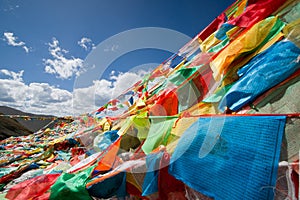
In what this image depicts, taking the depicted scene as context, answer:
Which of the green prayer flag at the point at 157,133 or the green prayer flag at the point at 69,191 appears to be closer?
the green prayer flag at the point at 69,191

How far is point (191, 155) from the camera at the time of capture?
1689mm

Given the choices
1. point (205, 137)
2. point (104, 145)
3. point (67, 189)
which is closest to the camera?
point (205, 137)

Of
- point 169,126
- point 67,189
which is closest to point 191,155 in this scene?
point 169,126

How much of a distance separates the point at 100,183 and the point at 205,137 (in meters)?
1.37

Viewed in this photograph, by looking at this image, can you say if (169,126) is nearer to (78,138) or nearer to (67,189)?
(67,189)

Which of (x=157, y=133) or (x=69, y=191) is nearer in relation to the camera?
(x=69, y=191)

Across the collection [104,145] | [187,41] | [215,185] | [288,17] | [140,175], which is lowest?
[215,185]

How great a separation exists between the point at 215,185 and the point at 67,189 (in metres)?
1.67

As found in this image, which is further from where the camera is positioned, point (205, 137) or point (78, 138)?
point (78, 138)

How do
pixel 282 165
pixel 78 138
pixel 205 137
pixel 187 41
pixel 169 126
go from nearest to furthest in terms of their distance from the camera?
Answer: pixel 282 165
pixel 205 137
pixel 169 126
pixel 187 41
pixel 78 138

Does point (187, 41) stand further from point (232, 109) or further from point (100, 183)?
point (100, 183)

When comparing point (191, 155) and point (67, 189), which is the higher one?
point (67, 189)

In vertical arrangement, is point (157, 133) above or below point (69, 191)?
above

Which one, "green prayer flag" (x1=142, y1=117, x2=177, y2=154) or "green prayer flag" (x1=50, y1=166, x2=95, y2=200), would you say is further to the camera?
"green prayer flag" (x1=142, y1=117, x2=177, y2=154)
